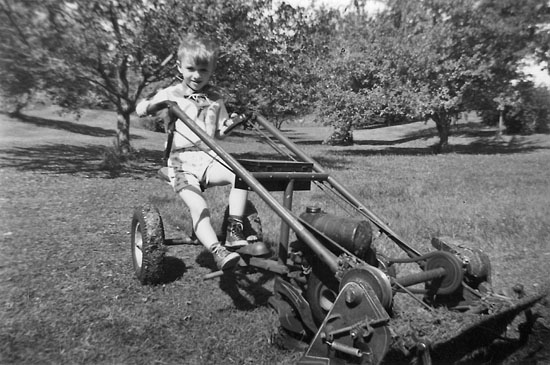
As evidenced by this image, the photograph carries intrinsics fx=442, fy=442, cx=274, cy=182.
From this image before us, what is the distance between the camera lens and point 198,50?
11.9 ft

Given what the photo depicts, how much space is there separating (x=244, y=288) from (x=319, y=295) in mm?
1462

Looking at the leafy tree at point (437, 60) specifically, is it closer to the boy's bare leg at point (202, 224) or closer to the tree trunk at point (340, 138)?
the tree trunk at point (340, 138)

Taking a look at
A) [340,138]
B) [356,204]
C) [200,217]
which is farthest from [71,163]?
[340,138]

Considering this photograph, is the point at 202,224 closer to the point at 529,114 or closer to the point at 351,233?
the point at 351,233

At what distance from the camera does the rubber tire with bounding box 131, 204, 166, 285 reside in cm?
385

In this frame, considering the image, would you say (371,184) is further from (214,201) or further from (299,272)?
(299,272)

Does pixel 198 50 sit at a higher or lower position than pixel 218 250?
higher

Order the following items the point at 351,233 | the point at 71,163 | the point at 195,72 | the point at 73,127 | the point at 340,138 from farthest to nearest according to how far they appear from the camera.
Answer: the point at 340,138 → the point at 73,127 → the point at 71,163 → the point at 195,72 → the point at 351,233

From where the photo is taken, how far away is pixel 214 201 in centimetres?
837

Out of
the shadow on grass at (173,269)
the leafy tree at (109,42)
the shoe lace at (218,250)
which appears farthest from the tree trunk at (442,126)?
the shoe lace at (218,250)

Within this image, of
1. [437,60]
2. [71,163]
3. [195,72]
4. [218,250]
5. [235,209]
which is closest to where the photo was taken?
[218,250]

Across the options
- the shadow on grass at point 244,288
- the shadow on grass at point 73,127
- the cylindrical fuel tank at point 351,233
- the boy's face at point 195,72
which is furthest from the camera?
the shadow on grass at point 73,127

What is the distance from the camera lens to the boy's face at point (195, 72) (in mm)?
3725

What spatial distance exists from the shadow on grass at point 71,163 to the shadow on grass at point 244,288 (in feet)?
26.7
